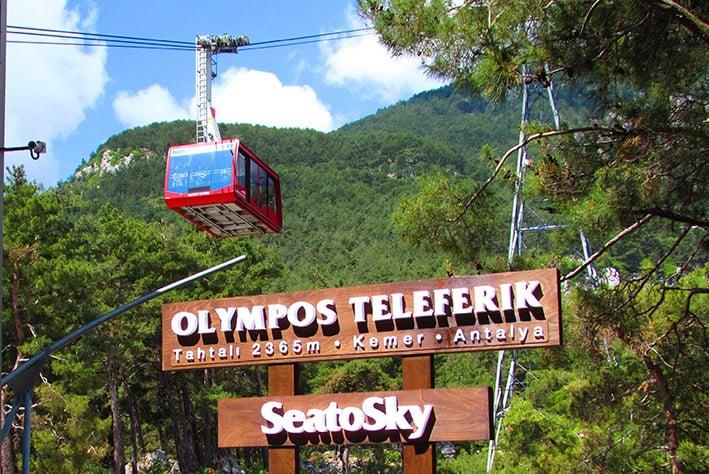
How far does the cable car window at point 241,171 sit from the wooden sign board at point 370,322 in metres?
9.66

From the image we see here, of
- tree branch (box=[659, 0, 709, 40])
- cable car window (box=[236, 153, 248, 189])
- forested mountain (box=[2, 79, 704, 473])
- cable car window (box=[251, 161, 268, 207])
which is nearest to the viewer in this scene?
tree branch (box=[659, 0, 709, 40])

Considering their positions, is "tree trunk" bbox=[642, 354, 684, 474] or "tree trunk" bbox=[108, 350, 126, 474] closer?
"tree trunk" bbox=[642, 354, 684, 474]

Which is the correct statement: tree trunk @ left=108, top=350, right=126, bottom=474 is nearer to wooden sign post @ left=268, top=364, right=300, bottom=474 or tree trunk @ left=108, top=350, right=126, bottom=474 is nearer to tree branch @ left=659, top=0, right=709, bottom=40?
wooden sign post @ left=268, top=364, right=300, bottom=474

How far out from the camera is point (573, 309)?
14367 millimetres

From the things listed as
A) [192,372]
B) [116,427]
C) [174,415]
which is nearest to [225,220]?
[116,427]

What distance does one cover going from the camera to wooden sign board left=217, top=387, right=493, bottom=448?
1144 cm

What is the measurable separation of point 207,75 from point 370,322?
13.8 meters

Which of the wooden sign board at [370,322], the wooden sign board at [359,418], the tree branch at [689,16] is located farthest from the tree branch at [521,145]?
the wooden sign board at [359,418]

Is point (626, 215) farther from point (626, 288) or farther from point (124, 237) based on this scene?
point (124, 237)

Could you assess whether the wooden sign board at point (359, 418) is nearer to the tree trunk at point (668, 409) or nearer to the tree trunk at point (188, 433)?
the tree trunk at point (668, 409)

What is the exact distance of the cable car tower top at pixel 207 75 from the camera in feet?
77.6

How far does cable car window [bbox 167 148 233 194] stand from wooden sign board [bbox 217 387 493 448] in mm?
10445

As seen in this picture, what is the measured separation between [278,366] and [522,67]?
15.9 ft

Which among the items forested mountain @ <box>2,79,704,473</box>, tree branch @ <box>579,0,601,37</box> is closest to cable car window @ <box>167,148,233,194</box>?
forested mountain @ <box>2,79,704,473</box>
